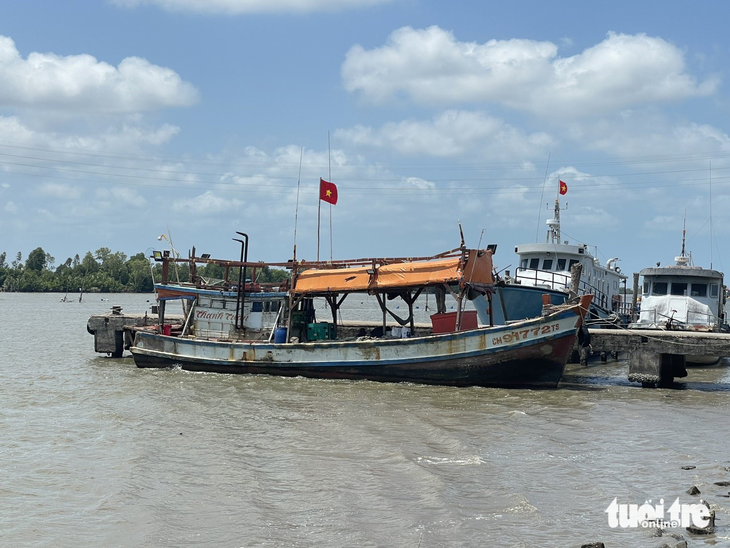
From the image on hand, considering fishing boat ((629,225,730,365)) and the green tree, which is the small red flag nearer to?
fishing boat ((629,225,730,365))

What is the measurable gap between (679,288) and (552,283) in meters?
4.72

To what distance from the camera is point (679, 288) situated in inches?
1184

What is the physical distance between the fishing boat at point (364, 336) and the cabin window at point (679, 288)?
1048 cm

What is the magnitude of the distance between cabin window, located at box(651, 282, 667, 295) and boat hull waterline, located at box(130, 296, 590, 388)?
1085cm

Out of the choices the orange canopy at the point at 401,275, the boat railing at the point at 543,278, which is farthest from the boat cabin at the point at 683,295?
the orange canopy at the point at 401,275

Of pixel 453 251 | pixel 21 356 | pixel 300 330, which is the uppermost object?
pixel 453 251

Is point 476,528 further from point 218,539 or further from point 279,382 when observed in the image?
point 279,382

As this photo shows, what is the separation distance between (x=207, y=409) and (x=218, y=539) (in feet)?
30.7

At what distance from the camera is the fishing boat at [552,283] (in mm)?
28094

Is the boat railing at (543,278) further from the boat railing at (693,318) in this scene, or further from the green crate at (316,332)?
the green crate at (316,332)

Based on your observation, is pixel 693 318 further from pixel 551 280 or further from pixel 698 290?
pixel 551 280

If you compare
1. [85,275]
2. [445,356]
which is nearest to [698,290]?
[445,356]

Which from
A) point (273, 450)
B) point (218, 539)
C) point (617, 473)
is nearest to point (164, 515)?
point (218, 539)

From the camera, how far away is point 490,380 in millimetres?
21344
